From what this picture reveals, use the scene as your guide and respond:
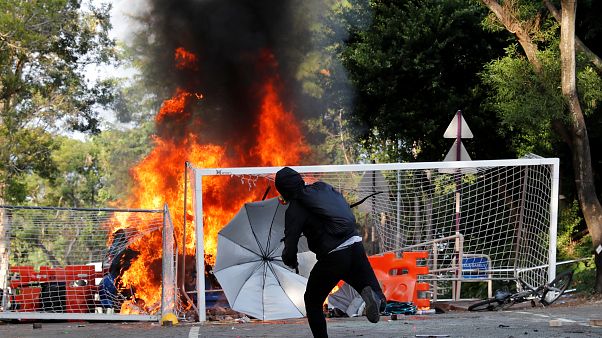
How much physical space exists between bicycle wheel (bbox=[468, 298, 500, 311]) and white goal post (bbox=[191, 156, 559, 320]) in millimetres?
539

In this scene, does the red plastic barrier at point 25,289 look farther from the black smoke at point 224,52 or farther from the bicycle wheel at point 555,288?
the bicycle wheel at point 555,288

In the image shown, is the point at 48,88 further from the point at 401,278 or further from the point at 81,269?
the point at 401,278

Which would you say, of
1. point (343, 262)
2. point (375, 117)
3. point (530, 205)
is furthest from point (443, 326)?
point (375, 117)

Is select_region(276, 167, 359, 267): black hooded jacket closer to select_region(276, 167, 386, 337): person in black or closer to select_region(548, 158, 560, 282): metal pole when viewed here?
select_region(276, 167, 386, 337): person in black

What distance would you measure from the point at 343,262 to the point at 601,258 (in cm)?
873

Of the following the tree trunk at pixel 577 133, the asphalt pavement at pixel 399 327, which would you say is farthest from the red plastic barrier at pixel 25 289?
the tree trunk at pixel 577 133

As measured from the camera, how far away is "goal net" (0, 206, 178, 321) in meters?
16.3

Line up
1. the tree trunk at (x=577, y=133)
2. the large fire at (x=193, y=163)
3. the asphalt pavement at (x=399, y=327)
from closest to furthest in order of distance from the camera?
the asphalt pavement at (x=399, y=327)
the tree trunk at (x=577, y=133)
the large fire at (x=193, y=163)

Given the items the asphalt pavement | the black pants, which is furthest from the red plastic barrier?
the black pants

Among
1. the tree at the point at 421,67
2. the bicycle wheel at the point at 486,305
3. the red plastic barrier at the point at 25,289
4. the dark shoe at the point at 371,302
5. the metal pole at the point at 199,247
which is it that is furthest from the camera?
the tree at the point at 421,67

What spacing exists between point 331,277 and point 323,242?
0.31m

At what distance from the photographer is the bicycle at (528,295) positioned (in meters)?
15.0

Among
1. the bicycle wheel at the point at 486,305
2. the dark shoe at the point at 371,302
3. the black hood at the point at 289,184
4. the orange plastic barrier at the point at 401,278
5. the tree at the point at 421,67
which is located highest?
the tree at the point at 421,67

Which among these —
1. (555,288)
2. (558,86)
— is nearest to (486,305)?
(555,288)
